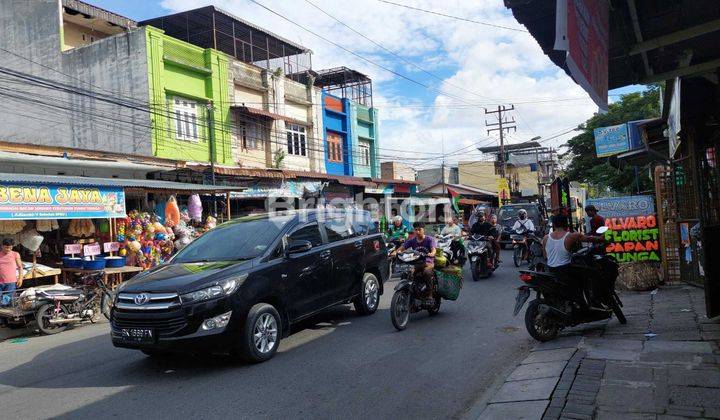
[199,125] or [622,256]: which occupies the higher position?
[199,125]

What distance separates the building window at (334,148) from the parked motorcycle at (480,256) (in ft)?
55.5

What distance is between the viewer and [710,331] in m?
6.00

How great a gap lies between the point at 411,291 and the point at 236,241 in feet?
8.77

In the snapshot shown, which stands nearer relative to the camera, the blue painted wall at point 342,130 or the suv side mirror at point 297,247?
the suv side mirror at point 297,247

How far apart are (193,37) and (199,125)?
5963mm

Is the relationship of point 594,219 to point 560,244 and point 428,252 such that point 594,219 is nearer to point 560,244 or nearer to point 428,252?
point 428,252

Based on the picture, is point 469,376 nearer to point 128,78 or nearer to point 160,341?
point 160,341

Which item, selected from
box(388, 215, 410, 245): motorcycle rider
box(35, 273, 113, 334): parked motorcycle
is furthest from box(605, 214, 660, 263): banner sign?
box(35, 273, 113, 334): parked motorcycle

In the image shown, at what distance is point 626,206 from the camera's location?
435 inches

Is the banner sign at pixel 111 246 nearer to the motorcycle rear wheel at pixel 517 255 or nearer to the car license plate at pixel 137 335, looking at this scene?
the car license plate at pixel 137 335

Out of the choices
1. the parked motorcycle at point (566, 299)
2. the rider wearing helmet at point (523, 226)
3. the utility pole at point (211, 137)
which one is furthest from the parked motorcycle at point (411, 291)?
the utility pole at point (211, 137)

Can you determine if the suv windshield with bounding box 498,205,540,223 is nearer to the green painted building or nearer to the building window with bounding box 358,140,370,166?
the green painted building

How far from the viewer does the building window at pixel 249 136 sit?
2309 centimetres

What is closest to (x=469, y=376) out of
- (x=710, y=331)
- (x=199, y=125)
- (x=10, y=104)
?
(x=710, y=331)
